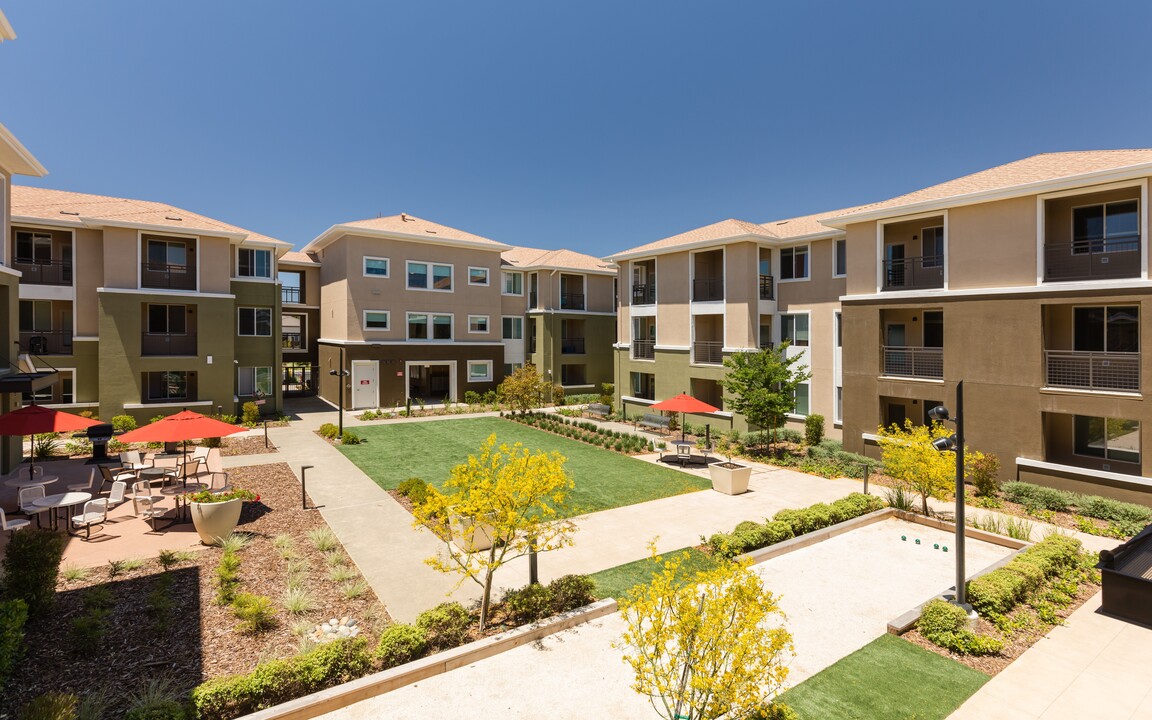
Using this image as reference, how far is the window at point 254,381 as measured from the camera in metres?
27.7

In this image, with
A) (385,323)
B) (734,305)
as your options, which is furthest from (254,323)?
(734,305)

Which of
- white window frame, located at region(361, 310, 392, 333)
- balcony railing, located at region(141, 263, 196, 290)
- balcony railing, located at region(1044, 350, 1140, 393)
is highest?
balcony railing, located at region(141, 263, 196, 290)

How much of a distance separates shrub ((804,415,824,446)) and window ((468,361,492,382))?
70.1 feet

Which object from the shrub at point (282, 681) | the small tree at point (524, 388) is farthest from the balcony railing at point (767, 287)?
the shrub at point (282, 681)

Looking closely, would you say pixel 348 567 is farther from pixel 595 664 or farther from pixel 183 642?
pixel 595 664

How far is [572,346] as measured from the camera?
3953 cm

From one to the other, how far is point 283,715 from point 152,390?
2513 centimetres

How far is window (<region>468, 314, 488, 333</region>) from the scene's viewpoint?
35.5 meters

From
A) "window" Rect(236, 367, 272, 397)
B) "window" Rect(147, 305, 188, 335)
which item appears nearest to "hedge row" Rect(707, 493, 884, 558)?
"window" Rect(236, 367, 272, 397)

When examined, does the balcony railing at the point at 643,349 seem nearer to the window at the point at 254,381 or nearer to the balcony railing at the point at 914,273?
the balcony railing at the point at 914,273

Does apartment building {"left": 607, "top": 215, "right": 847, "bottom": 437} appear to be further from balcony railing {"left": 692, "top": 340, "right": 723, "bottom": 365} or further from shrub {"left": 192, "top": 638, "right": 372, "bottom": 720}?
shrub {"left": 192, "top": 638, "right": 372, "bottom": 720}

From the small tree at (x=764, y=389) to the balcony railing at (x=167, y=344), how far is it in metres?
25.5

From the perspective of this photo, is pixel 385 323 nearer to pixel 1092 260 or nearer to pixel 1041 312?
pixel 1041 312

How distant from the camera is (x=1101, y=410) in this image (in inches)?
572
